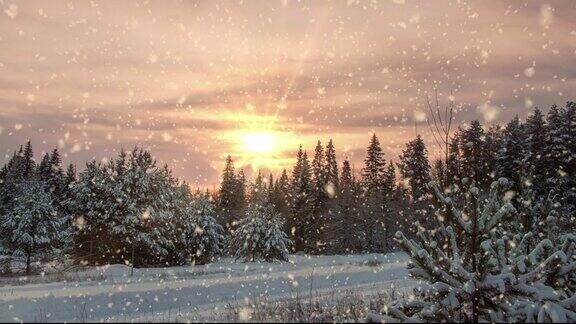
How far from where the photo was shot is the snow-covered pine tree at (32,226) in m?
39.0

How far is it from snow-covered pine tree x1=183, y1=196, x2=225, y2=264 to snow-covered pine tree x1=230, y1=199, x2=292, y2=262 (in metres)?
2.60

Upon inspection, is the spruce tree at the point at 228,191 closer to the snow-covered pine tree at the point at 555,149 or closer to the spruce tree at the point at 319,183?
the spruce tree at the point at 319,183

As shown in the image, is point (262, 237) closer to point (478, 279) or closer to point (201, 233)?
point (201, 233)

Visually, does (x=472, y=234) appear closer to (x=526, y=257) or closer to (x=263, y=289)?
(x=526, y=257)

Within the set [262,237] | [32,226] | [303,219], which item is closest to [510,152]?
[303,219]

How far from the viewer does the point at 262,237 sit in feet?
152

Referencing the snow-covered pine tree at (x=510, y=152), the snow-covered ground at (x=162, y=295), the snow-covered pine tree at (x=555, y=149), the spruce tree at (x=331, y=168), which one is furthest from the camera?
the spruce tree at (x=331, y=168)

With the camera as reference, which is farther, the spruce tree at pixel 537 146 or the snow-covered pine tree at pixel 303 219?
the snow-covered pine tree at pixel 303 219

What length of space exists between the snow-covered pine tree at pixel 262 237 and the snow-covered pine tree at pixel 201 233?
2.60 meters

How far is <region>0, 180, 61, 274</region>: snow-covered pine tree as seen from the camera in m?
39.0

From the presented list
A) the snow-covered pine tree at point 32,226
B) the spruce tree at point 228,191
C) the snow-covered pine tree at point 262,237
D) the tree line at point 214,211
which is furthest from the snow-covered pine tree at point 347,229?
the snow-covered pine tree at point 32,226

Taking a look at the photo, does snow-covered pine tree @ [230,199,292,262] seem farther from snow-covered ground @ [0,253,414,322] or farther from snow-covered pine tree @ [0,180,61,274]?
snow-covered ground @ [0,253,414,322]

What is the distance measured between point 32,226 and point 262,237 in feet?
60.8

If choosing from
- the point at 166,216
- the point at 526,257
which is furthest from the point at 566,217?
the point at 166,216
